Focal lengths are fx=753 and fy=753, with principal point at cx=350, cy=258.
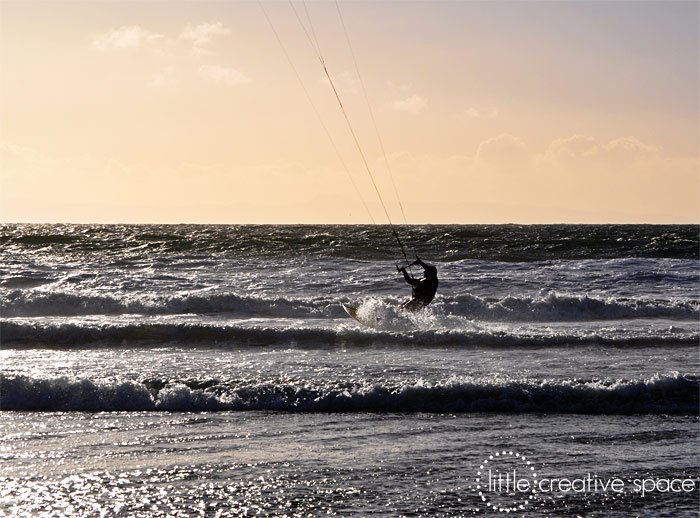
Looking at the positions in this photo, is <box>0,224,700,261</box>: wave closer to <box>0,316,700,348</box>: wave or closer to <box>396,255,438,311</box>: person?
<box>0,316,700,348</box>: wave

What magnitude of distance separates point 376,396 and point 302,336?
20.6 ft

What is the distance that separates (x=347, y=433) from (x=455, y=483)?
226cm

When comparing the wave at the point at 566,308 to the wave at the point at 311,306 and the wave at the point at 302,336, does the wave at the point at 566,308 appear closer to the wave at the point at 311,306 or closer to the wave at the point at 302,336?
the wave at the point at 311,306

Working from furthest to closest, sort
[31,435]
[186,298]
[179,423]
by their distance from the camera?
1. [186,298]
2. [179,423]
3. [31,435]

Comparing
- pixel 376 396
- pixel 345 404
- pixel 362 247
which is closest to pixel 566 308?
pixel 376 396

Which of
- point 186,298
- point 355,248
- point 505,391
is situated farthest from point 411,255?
point 505,391

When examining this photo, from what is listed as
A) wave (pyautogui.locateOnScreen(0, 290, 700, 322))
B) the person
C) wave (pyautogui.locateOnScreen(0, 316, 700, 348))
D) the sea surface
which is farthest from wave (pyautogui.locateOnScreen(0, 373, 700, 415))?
wave (pyautogui.locateOnScreen(0, 290, 700, 322))

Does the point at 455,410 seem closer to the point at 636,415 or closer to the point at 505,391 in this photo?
the point at 505,391

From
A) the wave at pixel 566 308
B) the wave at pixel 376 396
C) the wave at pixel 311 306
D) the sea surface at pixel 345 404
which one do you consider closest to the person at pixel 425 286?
the sea surface at pixel 345 404

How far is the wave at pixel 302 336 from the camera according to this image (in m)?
16.6

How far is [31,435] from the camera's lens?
952cm

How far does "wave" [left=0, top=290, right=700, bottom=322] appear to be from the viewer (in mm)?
22297

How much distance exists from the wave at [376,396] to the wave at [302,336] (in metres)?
4.67

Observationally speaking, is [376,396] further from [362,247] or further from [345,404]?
[362,247]
